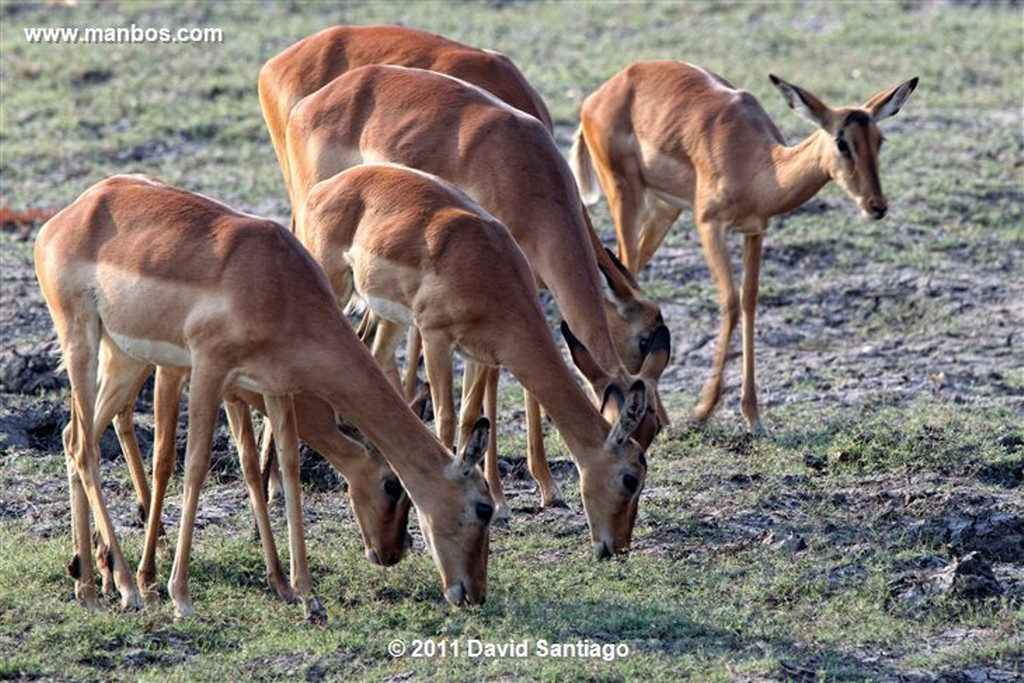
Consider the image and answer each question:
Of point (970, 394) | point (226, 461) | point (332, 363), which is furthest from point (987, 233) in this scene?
point (332, 363)

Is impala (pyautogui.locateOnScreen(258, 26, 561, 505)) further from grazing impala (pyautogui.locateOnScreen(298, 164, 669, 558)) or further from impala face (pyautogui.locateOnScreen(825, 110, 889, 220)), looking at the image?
grazing impala (pyautogui.locateOnScreen(298, 164, 669, 558))

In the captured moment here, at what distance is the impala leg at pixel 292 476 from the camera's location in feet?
23.3

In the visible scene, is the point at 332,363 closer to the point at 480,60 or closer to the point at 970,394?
the point at 480,60

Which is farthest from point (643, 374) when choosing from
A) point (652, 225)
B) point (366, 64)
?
point (652, 225)

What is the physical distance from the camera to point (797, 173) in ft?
32.1

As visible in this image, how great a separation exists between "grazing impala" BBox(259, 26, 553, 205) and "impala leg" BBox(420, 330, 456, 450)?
239 cm

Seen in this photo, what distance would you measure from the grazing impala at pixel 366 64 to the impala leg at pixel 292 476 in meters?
3.01

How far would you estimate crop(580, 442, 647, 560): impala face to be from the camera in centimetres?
749

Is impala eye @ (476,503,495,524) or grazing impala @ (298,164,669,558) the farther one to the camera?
grazing impala @ (298,164,669,558)

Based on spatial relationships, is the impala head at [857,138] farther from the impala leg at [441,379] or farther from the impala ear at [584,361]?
the impala leg at [441,379]

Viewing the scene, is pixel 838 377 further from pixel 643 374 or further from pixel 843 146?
pixel 643 374

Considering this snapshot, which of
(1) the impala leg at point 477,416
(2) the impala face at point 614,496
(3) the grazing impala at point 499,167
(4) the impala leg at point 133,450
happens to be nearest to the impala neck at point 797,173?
(3) the grazing impala at point 499,167

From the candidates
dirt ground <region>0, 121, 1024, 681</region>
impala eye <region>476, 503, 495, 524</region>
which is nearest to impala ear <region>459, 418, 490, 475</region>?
impala eye <region>476, 503, 495, 524</region>

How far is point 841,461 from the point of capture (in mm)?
8859
